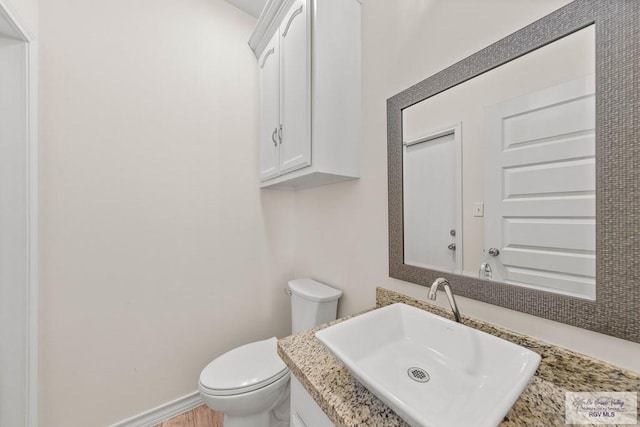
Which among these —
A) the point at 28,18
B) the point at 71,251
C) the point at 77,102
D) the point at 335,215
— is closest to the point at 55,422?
the point at 71,251

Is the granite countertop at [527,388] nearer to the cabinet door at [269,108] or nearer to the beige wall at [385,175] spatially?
the beige wall at [385,175]

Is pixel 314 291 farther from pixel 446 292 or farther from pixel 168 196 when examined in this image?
pixel 168 196

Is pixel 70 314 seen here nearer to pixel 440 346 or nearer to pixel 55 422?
pixel 55 422

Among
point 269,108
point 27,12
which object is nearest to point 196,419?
point 269,108

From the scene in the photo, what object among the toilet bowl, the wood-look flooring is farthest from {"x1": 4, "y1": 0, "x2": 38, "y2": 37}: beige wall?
the wood-look flooring

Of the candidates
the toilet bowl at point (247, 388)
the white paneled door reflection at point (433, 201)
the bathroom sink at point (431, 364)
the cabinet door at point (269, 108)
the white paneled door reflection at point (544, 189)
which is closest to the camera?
the bathroom sink at point (431, 364)

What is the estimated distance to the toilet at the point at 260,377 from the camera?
107cm

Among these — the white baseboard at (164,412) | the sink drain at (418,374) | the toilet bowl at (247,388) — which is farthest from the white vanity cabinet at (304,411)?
the white baseboard at (164,412)

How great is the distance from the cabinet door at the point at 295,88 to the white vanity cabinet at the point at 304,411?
88 centimetres

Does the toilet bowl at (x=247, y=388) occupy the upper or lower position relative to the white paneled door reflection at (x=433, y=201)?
lower

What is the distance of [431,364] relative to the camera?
0.72 meters

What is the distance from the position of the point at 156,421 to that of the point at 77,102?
1.76 m

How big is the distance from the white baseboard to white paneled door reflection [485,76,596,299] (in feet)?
5.85

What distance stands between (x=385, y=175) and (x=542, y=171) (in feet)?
1.77
